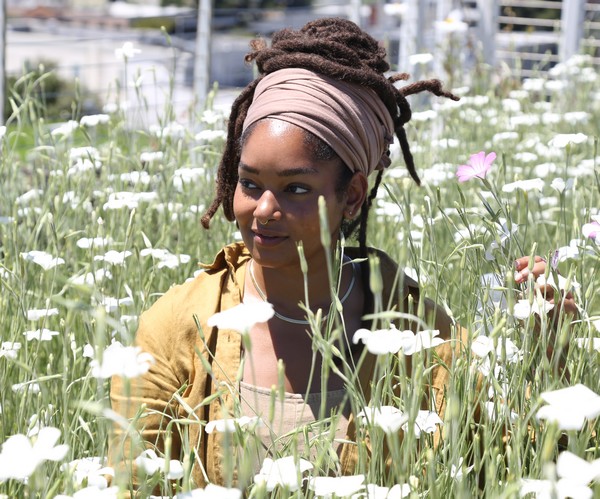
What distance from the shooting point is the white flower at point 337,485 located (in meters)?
0.97

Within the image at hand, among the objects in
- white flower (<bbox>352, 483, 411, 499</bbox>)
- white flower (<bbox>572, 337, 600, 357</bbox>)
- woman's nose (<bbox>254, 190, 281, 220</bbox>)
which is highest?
woman's nose (<bbox>254, 190, 281, 220</bbox>)

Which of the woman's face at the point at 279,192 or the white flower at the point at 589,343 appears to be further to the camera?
the woman's face at the point at 279,192

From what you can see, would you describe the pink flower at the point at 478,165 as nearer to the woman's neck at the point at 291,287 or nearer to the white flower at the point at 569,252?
the white flower at the point at 569,252

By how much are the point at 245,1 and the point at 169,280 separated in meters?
14.4

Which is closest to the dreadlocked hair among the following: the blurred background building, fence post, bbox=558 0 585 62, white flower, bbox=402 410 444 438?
white flower, bbox=402 410 444 438

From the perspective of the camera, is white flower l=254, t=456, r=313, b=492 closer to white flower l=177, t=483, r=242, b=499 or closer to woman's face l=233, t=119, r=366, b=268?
white flower l=177, t=483, r=242, b=499

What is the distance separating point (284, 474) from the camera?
38.4 inches

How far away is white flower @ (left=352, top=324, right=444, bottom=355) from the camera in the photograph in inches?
39.4

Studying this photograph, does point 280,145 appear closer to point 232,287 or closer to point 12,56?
point 232,287

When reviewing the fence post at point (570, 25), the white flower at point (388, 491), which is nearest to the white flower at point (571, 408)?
the white flower at point (388, 491)

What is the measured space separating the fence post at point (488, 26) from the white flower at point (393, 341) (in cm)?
520

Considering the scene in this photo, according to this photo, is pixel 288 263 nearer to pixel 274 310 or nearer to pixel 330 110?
pixel 274 310

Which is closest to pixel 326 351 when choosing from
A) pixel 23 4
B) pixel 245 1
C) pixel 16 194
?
pixel 16 194

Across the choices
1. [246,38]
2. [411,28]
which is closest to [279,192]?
[411,28]
